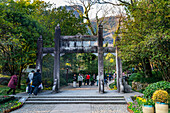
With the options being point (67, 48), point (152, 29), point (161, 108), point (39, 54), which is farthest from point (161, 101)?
point (39, 54)

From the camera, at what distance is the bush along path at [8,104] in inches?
274

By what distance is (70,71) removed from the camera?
84.5 ft

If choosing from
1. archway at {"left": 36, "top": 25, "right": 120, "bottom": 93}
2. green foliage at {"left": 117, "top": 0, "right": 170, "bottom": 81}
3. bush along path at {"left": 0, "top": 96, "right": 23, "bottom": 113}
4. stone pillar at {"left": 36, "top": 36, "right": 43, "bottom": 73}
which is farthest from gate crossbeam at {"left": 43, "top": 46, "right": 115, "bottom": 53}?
bush along path at {"left": 0, "top": 96, "right": 23, "bottom": 113}

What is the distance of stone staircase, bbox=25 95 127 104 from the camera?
866cm

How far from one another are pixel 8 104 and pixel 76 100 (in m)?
3.85

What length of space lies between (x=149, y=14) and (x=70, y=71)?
19013 mm

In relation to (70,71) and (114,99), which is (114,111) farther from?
(70,71)

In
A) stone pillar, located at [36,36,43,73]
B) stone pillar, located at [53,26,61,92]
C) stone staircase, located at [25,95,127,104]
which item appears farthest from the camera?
stone pillar, located at [36,36,43,73]

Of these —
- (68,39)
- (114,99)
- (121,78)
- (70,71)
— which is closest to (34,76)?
(68,39)

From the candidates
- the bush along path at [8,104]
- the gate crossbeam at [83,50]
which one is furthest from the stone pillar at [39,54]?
the bush along path at [8,104]

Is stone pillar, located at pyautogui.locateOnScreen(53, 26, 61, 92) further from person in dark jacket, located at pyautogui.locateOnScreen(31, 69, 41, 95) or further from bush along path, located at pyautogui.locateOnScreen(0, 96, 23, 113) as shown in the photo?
bush along path, located at pyautogui.locateOnScreen(0, 96, 23, 113)

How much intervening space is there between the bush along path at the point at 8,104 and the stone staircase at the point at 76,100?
2.47ft

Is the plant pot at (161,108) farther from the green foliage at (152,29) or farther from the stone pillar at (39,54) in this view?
the stone pillar at (39,54)

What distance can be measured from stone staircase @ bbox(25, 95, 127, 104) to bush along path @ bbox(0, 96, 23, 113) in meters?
0.75
